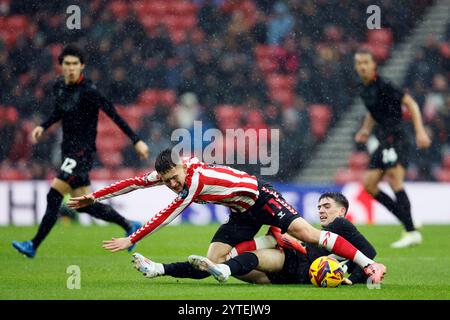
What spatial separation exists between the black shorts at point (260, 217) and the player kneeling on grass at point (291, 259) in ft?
0.40

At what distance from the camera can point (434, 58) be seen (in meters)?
19.6

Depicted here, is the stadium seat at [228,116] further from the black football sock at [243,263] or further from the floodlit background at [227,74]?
the black football sock at [243,263]

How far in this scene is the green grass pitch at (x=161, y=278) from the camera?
7.15 m

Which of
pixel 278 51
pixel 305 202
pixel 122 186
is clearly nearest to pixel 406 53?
pixel 278 51

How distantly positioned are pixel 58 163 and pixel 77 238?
4.16 m

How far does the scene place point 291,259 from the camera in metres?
7.95

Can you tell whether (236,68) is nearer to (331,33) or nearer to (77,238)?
(331,33)

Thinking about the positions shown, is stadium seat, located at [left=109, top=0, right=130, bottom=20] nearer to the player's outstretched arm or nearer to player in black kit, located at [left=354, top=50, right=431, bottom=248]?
player in black kit, located at [left=354, top=50, right=431, bottom=248]

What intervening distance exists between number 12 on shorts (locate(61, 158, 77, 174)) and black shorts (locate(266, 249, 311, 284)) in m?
3.36

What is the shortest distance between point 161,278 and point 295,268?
1299mm

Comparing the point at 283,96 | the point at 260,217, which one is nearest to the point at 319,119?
the point at 283,96

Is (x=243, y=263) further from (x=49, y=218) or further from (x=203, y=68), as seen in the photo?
(x=203, y=68)

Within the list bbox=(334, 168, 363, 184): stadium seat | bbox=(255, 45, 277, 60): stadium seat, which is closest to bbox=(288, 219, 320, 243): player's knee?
bbox=(334, 168, 363, 184): stadium seat

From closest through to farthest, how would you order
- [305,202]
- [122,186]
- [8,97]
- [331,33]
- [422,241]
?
1. [122,186]
2. [422,241]
3. [305,202]
4. [8,97]
5. [331,33]
